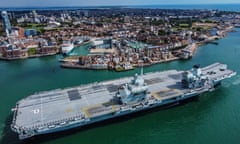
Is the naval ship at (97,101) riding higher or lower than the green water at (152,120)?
higher

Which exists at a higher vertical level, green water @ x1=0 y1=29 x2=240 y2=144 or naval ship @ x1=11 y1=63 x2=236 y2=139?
naval ship @ x1=11 y1=63 x2=236 y2=139

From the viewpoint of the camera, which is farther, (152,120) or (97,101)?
(97,101)

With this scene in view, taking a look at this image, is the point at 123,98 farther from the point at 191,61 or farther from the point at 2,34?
the point at 2,34

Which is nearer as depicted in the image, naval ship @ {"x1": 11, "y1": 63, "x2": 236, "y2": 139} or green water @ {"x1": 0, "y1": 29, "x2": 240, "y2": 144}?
green water @ {"x1": 0, "y1": 29, "x2": 240, "y2": 144}

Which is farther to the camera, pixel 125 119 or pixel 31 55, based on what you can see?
pixel 31 55

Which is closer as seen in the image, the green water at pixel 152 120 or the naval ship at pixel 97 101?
the green water at pixel 152 120

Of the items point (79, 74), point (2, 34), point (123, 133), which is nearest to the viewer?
point (123, 133)

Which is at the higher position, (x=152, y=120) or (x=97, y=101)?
(x=97, y=101)

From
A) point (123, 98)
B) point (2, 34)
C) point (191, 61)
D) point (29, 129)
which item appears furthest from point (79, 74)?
point (2, 34)
